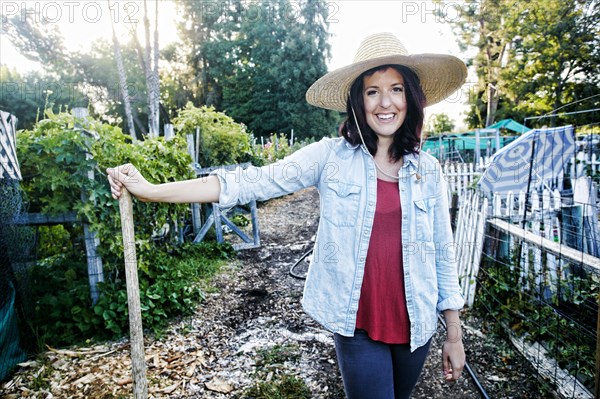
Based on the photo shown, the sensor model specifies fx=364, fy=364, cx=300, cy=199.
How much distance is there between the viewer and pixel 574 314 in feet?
11.1

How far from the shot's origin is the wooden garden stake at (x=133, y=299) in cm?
140

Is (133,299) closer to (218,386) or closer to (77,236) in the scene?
(218,386)

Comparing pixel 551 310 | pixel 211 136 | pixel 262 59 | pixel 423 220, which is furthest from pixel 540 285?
pixel 262 59

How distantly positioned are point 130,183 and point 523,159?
6.55 meters

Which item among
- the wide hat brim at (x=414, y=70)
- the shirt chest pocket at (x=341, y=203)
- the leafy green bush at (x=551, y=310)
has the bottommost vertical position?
the leafy green bush at (x=551, y=310)

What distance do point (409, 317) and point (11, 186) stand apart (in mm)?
3297

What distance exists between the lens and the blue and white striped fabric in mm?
5797

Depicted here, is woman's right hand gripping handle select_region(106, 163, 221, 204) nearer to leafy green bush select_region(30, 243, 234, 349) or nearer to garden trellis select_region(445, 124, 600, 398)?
garden trellis select_region(445, 124, 600, 398)

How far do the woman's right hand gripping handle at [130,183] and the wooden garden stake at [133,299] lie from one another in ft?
0.09

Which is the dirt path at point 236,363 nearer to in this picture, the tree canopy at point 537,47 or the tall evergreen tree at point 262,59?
the tree canopy at point 537,47

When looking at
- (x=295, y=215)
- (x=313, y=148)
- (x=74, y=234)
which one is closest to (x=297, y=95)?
(x=295, y=215)

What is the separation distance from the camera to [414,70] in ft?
5.67

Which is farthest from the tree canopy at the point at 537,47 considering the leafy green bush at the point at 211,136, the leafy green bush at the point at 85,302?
the leafy green bush at the point at 85,302

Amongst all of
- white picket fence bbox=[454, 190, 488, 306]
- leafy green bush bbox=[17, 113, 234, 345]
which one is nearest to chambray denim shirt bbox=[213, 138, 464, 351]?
leafy green bush bbox=[17, 113, 234, 345]
